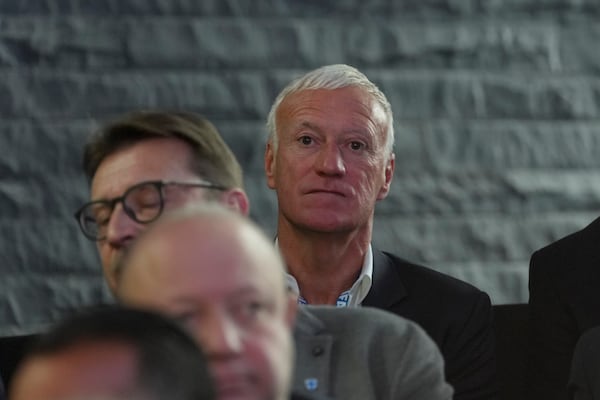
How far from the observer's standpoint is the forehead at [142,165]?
195 cm

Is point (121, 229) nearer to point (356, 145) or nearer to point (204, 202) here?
point (204, 202)

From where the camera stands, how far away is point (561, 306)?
2.94 metres

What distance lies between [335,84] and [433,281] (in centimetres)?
45

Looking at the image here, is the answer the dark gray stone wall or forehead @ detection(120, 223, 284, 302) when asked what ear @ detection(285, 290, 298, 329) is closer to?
forehead @ detection(120, 223, 284, 302)

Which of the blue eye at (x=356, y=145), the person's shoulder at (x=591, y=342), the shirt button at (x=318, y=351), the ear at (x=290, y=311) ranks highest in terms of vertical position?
the blue eye at (x=356, y=145)

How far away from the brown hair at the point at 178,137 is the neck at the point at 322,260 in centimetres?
78

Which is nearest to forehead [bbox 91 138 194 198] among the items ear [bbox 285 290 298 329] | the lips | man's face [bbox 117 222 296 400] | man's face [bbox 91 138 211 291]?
man's face [bbox 91 138 211 291]

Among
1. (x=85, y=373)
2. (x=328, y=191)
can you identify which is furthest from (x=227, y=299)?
(x=328, y=191)

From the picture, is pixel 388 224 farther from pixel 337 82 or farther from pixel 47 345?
pixel 47 345

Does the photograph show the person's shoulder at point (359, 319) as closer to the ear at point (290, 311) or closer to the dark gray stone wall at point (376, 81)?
the ear at point (290, 311)

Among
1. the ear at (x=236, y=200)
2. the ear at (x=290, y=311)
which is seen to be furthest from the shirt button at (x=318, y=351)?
the ear at (x=290, y=311)

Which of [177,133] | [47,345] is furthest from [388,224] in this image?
[47,345]

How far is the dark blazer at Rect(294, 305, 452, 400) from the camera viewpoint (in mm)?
1935

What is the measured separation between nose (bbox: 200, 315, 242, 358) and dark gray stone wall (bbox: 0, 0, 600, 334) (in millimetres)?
1798
